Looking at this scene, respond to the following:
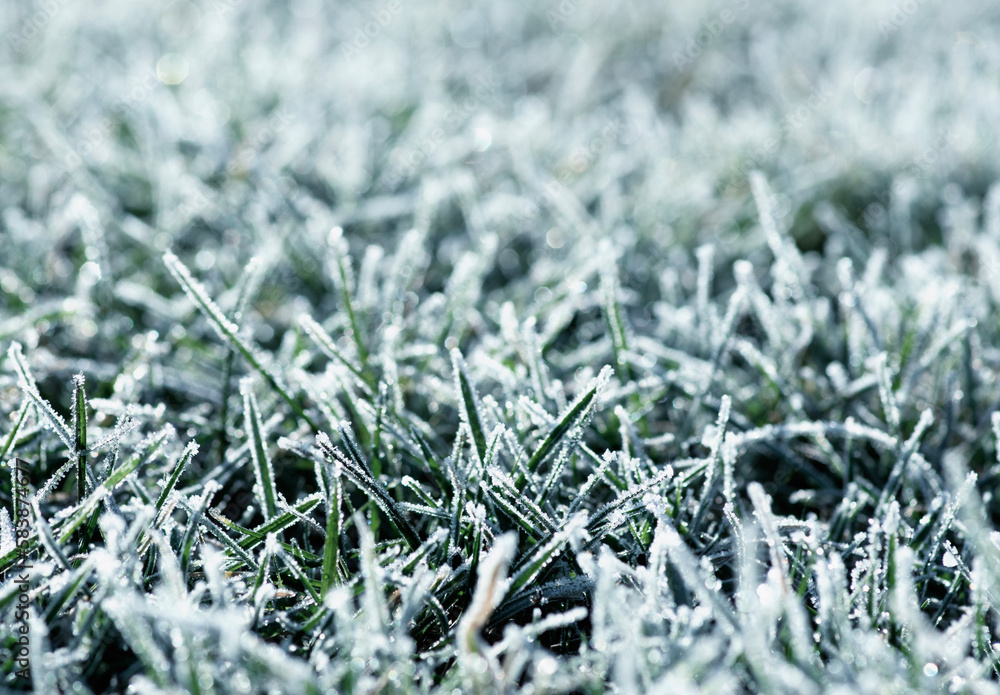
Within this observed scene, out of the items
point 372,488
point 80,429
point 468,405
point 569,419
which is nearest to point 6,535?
point 80,429

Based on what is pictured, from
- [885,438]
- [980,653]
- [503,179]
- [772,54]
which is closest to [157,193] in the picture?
[503,179]

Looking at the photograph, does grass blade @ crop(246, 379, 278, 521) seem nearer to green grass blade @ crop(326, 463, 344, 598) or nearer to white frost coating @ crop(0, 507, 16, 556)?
green grass blade @ crop(326, 463, 344, 598)

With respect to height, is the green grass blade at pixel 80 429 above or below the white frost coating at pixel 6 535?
above

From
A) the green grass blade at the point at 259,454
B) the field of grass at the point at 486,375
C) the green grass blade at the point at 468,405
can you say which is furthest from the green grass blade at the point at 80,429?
the green grass blade at the point at 468,405

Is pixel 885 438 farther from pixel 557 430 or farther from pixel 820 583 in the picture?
pixel 557 430

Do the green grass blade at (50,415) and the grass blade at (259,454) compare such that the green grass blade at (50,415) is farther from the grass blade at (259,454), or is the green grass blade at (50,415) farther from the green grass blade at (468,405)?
the green grass blade at (468,405)

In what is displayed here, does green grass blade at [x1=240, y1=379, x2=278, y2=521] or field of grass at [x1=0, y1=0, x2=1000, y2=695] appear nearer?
field of grass at [x1=0, y1=0, x2=1000, y2=695]

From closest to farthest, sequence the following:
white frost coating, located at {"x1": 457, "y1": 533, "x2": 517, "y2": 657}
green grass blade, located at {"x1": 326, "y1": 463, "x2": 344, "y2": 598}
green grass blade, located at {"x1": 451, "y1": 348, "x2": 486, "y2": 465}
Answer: white frost coating, located at {"x1": 457, "y1": 533, "x2": 517, "y2": 657}
green grass blade, located at {"x1": 326, "y1": 463, "x2": 344, "y2": 598}
green grass blade, located at {"x1": 451, "y1": 348, "x2": 486, "y2": 465}

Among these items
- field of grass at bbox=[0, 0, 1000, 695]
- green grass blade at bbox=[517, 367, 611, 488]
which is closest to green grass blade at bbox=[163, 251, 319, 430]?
field of grass at bbox=[0, 0, 1000, 695]
